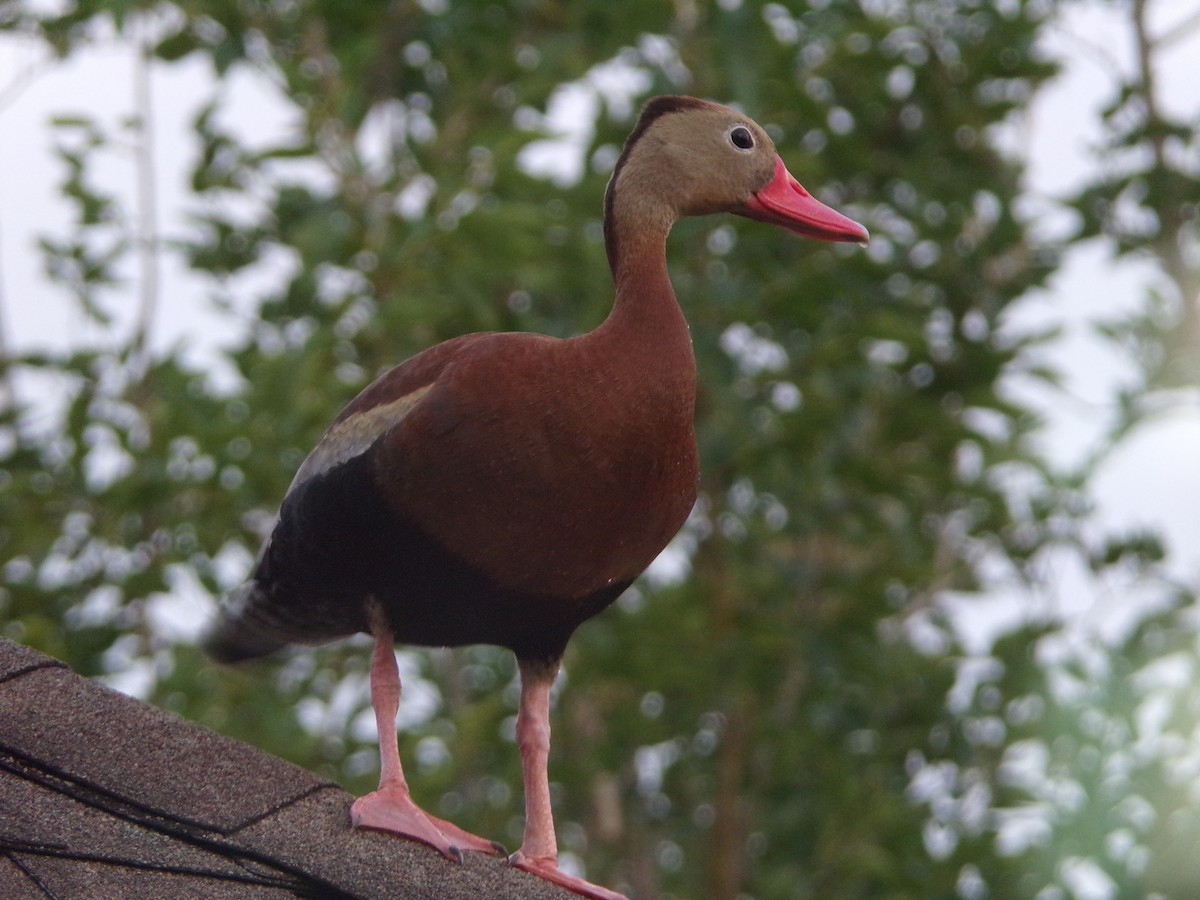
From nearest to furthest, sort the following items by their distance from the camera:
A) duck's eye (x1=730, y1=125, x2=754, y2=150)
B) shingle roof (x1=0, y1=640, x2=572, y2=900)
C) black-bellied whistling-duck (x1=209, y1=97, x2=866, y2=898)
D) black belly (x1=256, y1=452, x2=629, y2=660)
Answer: shingle roof (x1=0, y1=640, x2=572, y2=900) < black-bellied whistling-duck (x1=209, y1=97, x2=866, y2=898) < black belly (x1=256, y1=452, x2=629, y2=660) < duck's eye (x1=730, y1=125, x2=754, y2=150)

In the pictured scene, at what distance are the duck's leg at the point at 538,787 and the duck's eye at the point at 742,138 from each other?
1168 millimetres

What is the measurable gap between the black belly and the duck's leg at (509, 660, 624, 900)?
76 millimetres

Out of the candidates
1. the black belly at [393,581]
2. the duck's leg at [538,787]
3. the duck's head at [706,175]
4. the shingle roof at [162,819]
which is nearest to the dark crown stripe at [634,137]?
the duck's head at [706,175]

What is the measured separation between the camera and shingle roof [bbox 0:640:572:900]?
279 cm

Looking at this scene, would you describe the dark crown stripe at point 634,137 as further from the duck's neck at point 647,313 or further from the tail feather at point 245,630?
the tail feather at point 245,630

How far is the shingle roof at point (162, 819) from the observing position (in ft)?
9.16

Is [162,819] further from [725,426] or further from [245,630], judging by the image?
[725,426]

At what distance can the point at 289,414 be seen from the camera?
6941 millimetres

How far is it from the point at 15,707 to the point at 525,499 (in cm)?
99

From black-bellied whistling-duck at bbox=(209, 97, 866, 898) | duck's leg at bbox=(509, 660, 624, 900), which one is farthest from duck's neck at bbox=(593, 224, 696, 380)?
duck's leg at bbox=(509, 660, 624, 900)

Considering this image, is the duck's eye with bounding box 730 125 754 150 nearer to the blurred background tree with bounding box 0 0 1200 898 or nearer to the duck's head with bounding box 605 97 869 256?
the duck's head with bounding box 605 97 869 256

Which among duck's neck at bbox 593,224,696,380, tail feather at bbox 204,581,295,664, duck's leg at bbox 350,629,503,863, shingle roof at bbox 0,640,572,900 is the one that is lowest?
tail feather at bbox 204,581,295,664

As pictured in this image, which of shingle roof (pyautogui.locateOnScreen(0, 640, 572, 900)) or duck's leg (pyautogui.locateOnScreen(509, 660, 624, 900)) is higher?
shingle roof (pyautogui.locateOnScreen(0, 640, 572, 900))

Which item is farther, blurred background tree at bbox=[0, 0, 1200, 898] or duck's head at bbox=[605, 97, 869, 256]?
blurred background tree at bbox=[0, 0, 1200, 898]
